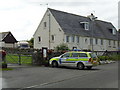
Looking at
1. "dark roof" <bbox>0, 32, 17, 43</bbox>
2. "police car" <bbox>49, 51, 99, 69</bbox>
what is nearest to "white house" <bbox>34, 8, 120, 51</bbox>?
"dark roof" <bbox>0, 32, 17, 43</bbox>

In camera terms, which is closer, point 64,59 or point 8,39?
point 64,59

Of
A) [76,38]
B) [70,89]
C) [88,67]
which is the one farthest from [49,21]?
[70,89]

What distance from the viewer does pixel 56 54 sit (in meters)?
26.2

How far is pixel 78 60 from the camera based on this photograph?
69.4ft

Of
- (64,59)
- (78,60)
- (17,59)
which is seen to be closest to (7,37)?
(17,59)

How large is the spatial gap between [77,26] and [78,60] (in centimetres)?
2750

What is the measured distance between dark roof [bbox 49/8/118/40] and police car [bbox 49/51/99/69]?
2102 centimetres

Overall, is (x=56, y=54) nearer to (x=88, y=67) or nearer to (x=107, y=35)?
(x=88, y=67)

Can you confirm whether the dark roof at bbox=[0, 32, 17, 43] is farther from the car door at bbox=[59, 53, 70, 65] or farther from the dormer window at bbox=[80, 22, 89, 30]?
the car door at bbox=[59, 53, 70, 65]

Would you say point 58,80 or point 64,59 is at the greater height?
point 64,59

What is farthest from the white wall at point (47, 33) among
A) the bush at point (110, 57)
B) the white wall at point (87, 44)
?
the bush at point (110, 57)

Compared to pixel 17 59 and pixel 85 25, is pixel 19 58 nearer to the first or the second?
pixel 17 59

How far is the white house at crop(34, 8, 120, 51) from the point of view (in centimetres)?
4397

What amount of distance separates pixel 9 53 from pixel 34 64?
122 inches
